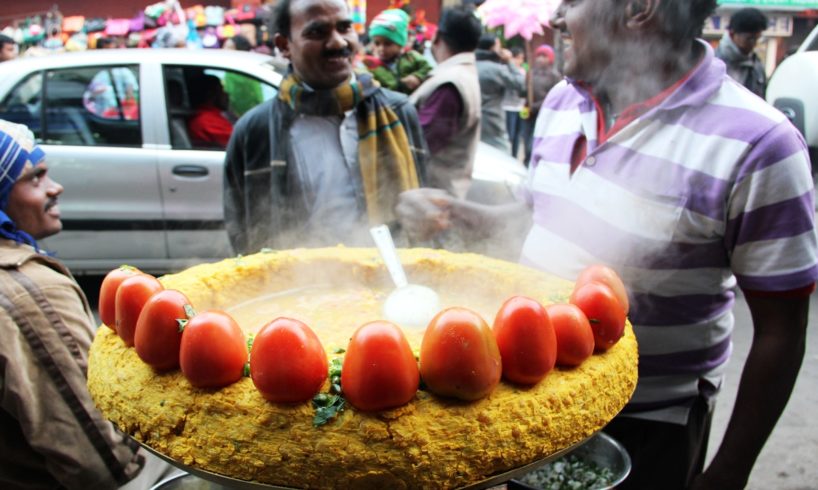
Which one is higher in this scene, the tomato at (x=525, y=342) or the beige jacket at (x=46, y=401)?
the tomato at (x=525, y=342)

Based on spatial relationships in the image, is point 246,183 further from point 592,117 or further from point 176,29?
point 176,29

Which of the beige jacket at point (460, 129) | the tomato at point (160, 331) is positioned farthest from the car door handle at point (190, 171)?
the tomato at point (160, 331)

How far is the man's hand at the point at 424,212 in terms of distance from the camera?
203cm

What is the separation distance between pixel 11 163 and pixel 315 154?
129 centimetres

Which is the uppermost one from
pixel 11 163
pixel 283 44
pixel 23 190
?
pixel 283 44

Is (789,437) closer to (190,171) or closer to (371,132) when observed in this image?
(371,132)

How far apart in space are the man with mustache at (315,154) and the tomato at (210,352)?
5.71 ft

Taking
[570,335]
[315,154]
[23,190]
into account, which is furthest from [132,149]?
[570,335]

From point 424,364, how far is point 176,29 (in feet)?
32.8

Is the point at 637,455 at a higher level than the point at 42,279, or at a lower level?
lower

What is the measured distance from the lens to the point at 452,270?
1.86 metres

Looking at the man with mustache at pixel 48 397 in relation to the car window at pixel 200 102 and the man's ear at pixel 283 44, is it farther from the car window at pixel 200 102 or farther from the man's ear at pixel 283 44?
the car window at pixel 200 102

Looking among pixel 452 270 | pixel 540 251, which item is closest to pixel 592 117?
pixel 540 251

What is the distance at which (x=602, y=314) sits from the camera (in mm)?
1311
